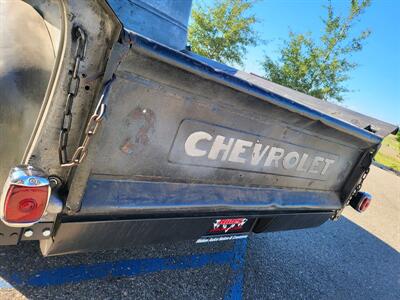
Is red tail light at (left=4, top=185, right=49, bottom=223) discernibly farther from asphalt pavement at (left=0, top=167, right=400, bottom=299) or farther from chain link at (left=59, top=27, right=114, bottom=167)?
asphalt pavement at (left=0, top=167, right=400, bottom=299)

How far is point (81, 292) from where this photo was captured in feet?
8.29

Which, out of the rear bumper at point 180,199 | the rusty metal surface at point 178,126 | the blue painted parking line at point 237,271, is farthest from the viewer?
the blue painted parking line at point 237,271

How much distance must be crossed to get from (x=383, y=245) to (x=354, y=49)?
572 inches

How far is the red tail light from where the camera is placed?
142 cm

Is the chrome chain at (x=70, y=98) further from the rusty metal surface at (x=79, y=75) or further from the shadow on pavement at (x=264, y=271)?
the shadow on pavement at (x=264, y=271)

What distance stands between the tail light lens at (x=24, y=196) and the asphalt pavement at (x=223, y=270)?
1.13 m

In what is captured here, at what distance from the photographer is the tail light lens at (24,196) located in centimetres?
141

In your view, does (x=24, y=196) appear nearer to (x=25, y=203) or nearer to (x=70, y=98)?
(x=25, y=203)

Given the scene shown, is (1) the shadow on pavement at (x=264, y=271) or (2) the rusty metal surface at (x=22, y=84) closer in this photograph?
(2) the rusty metal surface at (x=22, y=84)

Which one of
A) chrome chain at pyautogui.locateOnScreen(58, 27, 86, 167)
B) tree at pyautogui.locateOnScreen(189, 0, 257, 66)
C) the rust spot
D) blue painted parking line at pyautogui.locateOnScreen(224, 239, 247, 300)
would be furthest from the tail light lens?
tree at pyautogui.locateOnScreen(189, 0, 257, 66)

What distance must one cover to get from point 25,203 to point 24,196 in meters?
0.04

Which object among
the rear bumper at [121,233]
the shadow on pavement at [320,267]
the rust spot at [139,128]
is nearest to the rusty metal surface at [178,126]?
the rust spot at [139,128]

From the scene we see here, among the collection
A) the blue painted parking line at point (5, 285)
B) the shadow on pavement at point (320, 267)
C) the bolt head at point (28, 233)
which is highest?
the bolt head at point (28, 233)

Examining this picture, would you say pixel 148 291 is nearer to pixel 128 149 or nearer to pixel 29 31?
pixel 128 149
